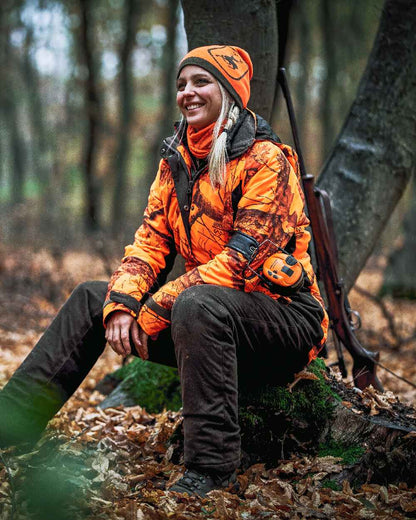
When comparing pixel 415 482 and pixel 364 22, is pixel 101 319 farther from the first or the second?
pixel 364 22

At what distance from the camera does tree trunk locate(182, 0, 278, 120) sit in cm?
399

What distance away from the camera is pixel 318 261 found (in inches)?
159

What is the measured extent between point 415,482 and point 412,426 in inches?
11.3

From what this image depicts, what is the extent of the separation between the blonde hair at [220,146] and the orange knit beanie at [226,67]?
0.07 meters

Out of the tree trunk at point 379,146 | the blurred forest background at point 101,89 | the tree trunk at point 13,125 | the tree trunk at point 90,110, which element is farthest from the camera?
the tree trunk at point 13,125

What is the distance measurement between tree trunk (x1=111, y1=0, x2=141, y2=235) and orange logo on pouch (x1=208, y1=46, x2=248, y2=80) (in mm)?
11185

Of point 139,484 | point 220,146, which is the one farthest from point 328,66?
point 139,484

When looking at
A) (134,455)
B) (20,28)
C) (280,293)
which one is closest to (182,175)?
(280,293)

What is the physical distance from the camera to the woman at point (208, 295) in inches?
106

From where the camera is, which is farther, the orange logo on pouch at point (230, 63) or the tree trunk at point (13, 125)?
the tree trunk at point (13, 125)

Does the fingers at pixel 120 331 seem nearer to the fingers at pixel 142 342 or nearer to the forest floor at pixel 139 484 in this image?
the fingers at pixel 142 342

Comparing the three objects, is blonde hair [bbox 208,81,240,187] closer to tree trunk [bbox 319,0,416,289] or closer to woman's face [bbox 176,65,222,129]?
woman's face [bbox 176,65,222,129]


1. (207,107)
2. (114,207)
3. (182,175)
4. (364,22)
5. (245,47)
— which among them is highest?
(364,22)

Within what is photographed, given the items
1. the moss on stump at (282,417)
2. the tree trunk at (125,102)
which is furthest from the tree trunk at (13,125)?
the moss on stump at (282,417)
